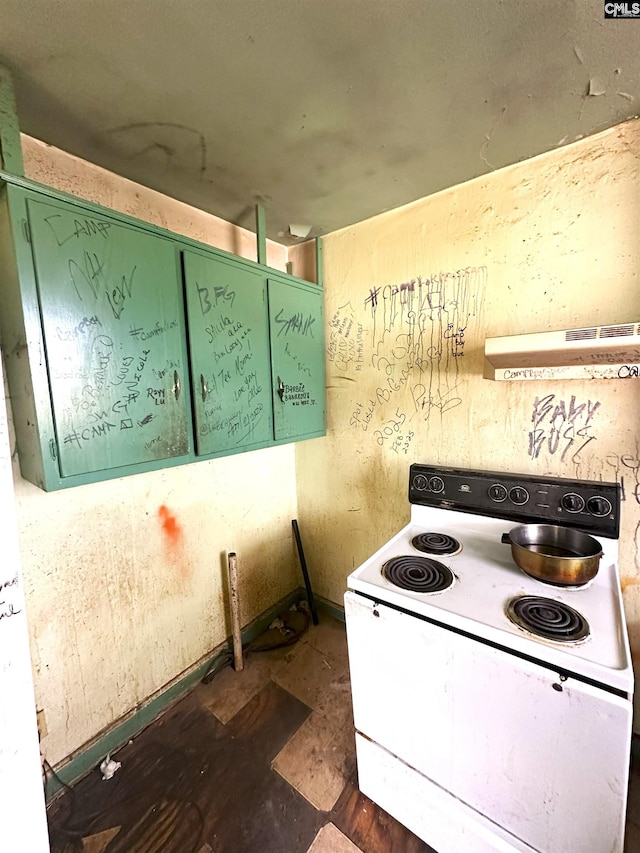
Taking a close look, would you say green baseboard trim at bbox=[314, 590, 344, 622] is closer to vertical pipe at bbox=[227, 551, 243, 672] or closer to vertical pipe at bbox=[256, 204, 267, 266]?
vertical pipe at bbox=[227, 551, 243, 672]

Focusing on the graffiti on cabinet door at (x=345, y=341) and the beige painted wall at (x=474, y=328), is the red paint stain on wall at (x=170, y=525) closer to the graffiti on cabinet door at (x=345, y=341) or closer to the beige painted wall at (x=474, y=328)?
the beige painted wall at (x=474, y=328)

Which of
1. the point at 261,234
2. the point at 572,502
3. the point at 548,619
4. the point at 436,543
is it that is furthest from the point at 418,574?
the point at 261,234

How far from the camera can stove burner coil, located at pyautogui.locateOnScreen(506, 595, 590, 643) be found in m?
0.85

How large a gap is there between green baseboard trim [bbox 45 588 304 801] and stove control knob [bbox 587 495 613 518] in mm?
1809

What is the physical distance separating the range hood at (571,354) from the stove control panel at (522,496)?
41 centimetres

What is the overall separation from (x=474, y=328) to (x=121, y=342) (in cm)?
140

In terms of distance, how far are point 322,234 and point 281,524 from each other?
176 cm

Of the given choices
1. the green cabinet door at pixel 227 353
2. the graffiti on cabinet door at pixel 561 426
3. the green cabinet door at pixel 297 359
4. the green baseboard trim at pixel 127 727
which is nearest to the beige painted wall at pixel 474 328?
the graffiti on cabinet door at pixel 561 426

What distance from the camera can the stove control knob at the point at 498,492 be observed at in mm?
1361

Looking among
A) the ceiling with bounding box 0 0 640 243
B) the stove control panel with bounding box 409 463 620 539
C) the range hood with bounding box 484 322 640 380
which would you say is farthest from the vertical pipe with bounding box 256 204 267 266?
the stove control panel with bounding box 409 463 620 539

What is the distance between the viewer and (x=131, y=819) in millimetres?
1174

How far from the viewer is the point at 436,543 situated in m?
1.36

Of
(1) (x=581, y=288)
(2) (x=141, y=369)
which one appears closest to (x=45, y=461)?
(2) (x=141, y=369)

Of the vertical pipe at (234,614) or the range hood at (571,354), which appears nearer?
the range hood at (571,354)
